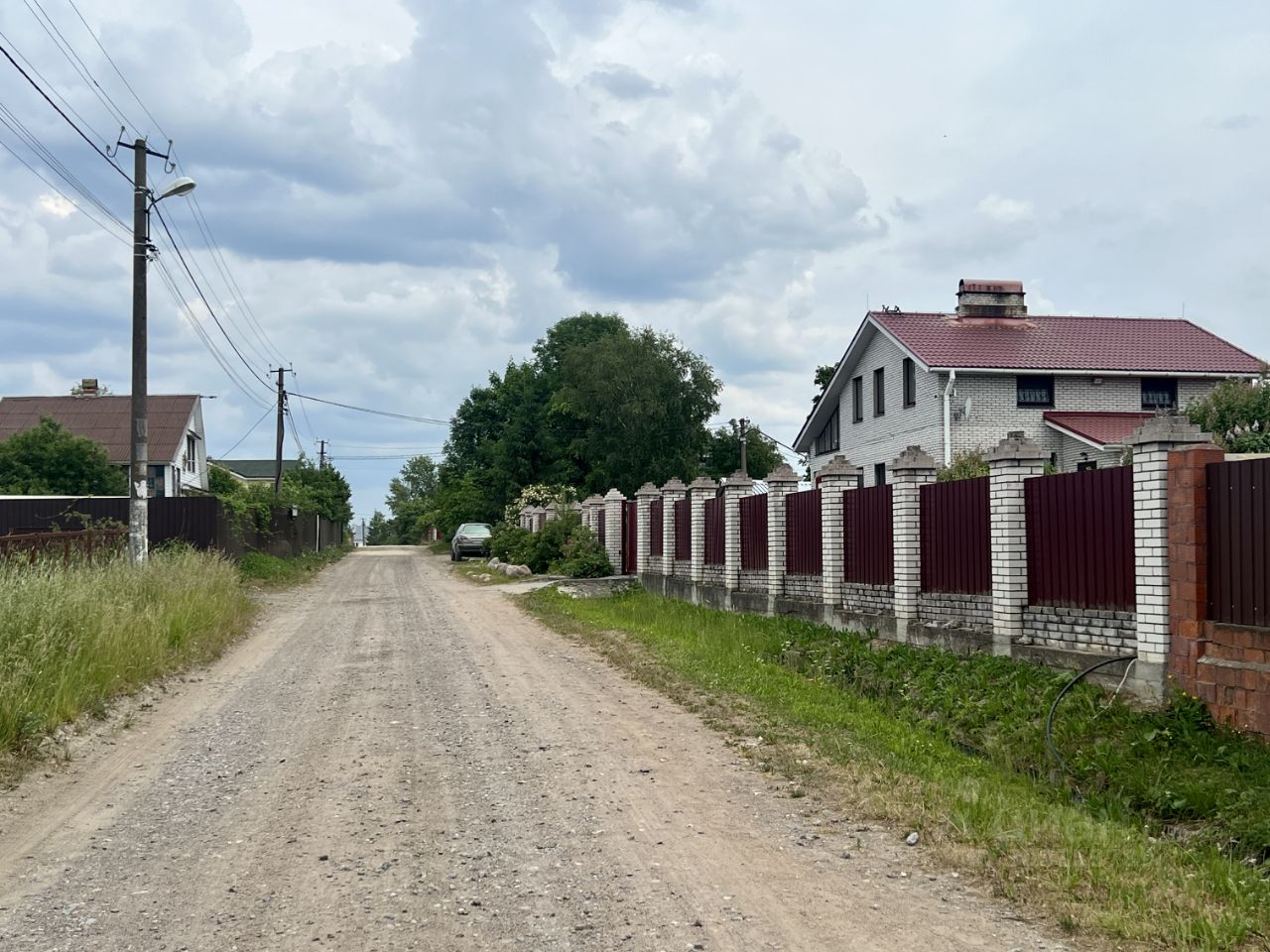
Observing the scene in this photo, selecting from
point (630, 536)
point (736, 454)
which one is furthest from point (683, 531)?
point (736, 454)

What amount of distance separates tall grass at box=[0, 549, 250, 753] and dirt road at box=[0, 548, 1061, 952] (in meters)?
0.52

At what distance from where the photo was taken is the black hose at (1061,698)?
7.81 metres

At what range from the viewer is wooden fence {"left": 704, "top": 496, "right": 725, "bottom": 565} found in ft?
64.3

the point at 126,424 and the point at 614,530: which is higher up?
the point at 126,424

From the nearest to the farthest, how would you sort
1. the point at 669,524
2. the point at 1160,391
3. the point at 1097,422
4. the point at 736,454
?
the point at 669,524, the point at 1097,422, the point at 1160,391, the point at 736,454

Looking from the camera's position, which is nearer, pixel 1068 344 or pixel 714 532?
pixel 714 532

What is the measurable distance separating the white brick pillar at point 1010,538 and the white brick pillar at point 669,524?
12.8 m

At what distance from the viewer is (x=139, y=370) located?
1728 centimetres

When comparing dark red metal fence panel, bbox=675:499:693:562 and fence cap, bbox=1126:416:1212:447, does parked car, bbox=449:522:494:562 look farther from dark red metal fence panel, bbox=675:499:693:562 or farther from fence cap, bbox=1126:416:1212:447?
fence cap, bbox=1126:416:1212:447

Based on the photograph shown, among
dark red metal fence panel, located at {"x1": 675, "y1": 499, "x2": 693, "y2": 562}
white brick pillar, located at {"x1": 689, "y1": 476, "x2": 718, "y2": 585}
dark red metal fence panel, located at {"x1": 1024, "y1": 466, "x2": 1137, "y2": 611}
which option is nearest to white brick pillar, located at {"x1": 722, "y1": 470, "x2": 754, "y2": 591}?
white brick pillar, located at {"x1": 689, "y1": 476, "x2": 718, "y2": 585}

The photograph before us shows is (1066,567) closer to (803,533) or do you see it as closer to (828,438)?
(803,533)

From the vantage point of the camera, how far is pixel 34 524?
24297 millimetres

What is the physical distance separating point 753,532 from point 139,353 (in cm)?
1029

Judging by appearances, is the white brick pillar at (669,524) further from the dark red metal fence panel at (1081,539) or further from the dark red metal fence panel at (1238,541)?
the dark red metal fence panel at (1238,541)
